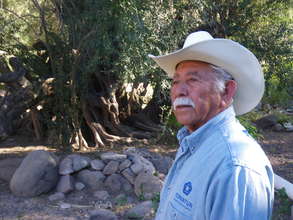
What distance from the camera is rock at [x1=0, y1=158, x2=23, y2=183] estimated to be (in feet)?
23.6

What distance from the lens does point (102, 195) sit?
21.7ft

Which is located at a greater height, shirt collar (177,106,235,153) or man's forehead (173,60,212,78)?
man's forehead (173,60,212,78)

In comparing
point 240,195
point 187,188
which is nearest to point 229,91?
point 187,188

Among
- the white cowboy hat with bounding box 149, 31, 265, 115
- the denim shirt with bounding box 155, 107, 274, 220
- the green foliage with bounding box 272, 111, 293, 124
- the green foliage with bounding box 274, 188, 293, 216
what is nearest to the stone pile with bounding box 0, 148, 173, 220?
the green foliage with bounding box 274, 188, 293, 216

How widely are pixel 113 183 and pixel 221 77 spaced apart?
5053 mm

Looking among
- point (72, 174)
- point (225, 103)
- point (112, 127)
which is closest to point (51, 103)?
point (112, 127)

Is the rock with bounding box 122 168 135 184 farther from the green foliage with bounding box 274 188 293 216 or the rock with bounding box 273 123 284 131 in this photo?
the rock with bounding box 273 123 284 131

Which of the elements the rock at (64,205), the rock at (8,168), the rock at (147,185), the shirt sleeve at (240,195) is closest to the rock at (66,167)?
the rock at (64,205)

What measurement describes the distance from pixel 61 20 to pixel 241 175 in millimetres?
6371

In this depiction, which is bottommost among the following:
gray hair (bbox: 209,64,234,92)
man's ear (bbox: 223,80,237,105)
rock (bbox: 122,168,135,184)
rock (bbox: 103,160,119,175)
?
rock (bbox: 122,168,135,184)

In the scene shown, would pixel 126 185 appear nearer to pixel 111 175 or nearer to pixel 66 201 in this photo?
pixel 111 175

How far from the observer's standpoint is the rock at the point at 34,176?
6582 millimetres

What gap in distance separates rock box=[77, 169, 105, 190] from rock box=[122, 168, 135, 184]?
14.2 inches

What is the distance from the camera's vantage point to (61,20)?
7.46 metres
